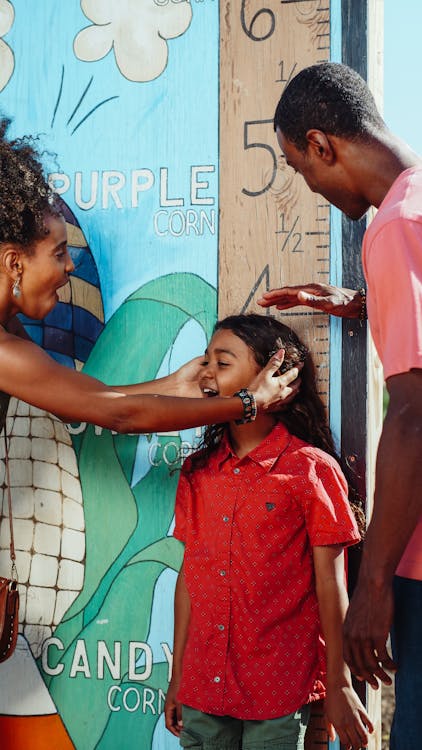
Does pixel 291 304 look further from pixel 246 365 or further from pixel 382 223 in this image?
pixel 382 223

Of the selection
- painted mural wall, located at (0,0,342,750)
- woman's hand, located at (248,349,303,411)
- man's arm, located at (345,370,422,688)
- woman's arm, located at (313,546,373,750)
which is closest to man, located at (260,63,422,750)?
man's arm, located at (345,370,422,688)

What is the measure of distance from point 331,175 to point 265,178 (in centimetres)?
90

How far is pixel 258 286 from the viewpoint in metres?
2.96

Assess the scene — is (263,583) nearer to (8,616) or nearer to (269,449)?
(269,449)

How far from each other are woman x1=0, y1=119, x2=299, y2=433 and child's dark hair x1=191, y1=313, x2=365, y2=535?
84mm

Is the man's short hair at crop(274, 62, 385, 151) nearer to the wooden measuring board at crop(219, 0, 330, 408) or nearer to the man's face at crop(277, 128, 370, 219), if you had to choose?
the man's face at crop(277, 128, 370, 219)

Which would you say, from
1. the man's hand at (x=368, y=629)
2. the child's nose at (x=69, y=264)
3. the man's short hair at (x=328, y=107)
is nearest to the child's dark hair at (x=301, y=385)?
the child's nose at (x=69, y=264)

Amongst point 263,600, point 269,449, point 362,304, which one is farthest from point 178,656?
point 362,304

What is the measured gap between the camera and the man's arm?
1677mm

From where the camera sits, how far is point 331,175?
210cm

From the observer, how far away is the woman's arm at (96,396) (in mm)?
2602

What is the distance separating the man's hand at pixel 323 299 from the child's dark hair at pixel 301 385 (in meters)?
0.07

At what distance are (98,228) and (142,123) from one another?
1.26ft

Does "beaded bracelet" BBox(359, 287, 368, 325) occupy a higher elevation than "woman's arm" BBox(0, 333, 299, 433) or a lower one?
higher
